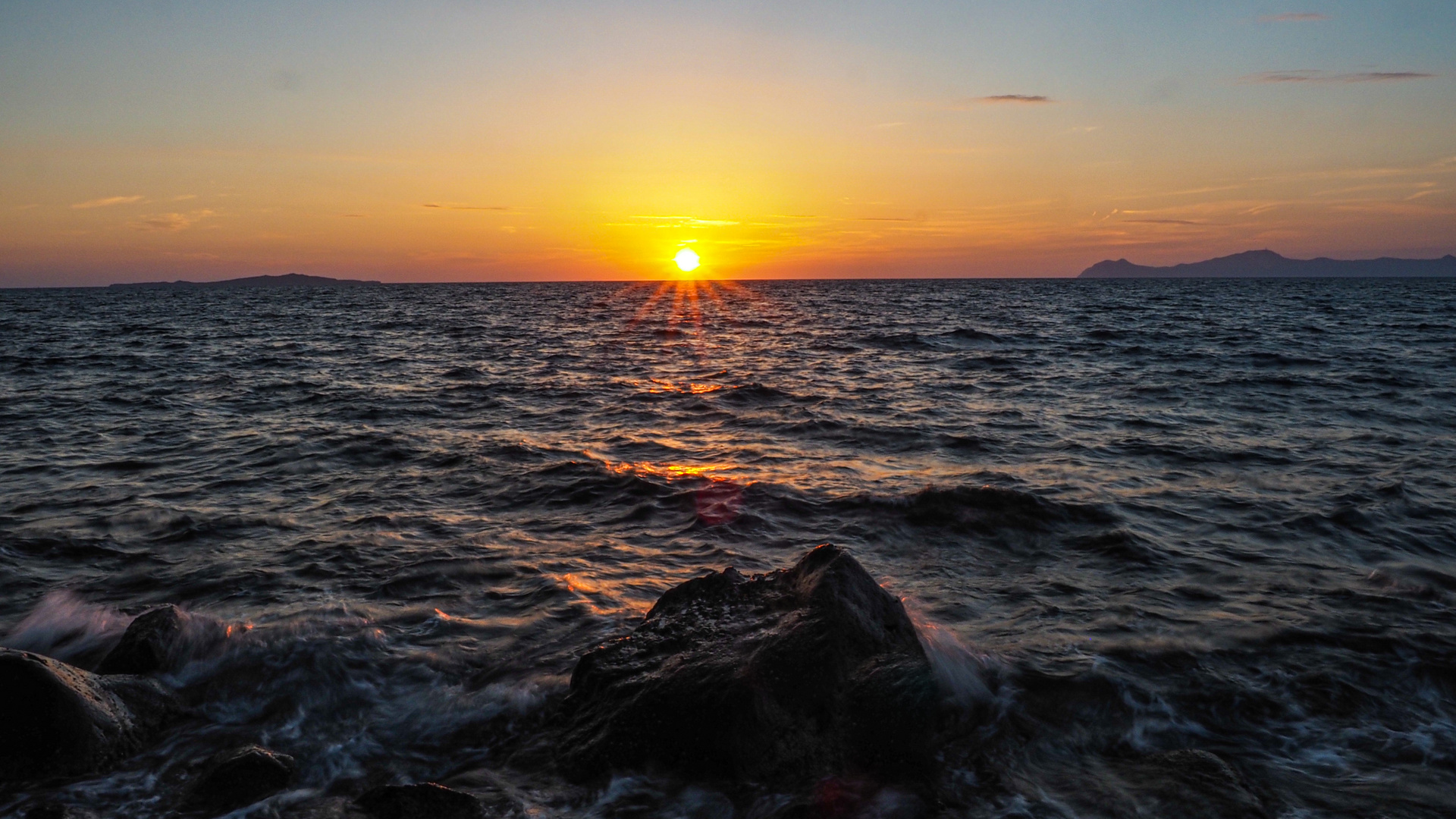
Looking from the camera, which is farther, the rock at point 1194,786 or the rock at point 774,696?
the rock at point 774,696

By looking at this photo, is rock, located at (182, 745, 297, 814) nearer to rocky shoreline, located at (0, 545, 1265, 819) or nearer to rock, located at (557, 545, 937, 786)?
rocky shoreline, located at (0, 545, 1265, 819)

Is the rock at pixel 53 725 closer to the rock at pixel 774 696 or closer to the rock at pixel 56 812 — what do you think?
the rock at pixel 56 812

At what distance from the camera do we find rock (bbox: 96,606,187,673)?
17.3 feet

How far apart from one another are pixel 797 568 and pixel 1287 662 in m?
3.58

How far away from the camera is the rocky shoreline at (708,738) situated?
406 cm

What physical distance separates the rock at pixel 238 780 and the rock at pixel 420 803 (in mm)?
619

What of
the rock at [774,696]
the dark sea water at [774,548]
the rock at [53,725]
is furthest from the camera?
the dark sea water at [774,548]

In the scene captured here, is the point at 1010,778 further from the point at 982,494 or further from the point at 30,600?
the point at 30,600

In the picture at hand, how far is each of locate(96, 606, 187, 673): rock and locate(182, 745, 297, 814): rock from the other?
1392 mm

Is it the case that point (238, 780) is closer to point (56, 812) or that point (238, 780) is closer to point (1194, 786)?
point (56, 812)

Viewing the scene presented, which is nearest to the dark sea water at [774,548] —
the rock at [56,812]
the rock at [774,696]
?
the rock at [56,812]

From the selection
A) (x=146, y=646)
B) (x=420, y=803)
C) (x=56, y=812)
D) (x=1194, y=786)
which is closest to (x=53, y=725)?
(x=56, y=812)

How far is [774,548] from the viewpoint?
321 inches

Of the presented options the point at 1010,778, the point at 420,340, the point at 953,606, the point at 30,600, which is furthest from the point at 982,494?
the point at 420,340
